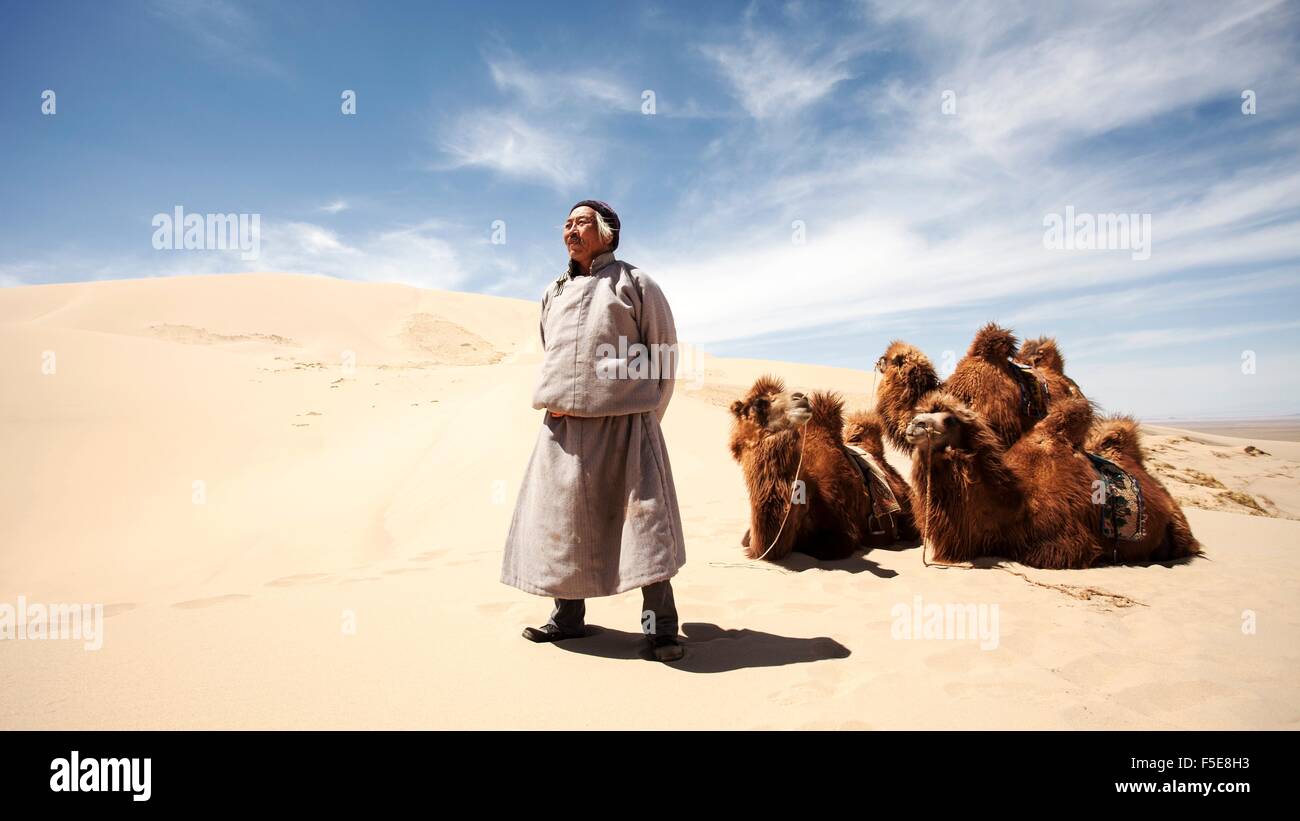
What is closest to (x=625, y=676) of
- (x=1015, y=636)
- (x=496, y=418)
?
(x=1015, y=636)

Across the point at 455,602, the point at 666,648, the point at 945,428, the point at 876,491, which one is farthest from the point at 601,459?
the point at 876,491

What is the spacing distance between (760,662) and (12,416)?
11318 mm

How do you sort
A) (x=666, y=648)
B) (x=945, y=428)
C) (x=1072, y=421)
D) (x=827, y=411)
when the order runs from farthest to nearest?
(x=827, y=411) → (x=1072, y=421) → (x=945, y=428) → (x=666, y=648)

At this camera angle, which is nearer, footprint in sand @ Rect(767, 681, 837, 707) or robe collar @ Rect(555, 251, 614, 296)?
footprint in sand @ Rect(767, 681, 837, 707)

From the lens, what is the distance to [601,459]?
2967mm

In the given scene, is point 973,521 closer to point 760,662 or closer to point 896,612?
point 896,612

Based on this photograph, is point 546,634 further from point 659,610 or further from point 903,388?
point 903,388

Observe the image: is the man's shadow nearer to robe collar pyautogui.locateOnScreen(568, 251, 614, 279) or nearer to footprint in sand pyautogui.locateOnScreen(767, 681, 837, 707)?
footprint in sand pyautogui.locateOnScreen(767, 681, 837, 707)

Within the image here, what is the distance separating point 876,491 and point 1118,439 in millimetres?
1900

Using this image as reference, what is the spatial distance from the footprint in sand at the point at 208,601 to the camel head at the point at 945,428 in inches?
181

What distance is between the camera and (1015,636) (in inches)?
118

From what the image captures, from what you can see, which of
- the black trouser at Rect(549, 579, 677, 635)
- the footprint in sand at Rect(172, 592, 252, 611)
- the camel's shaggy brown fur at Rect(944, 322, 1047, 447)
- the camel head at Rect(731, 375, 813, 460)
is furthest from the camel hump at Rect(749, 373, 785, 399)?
the footprint in sand at Rect(172, 592, 252, 611)

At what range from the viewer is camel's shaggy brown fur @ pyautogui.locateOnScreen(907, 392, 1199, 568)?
4.16 m

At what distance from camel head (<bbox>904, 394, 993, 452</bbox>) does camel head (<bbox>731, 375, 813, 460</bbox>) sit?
0.74m
